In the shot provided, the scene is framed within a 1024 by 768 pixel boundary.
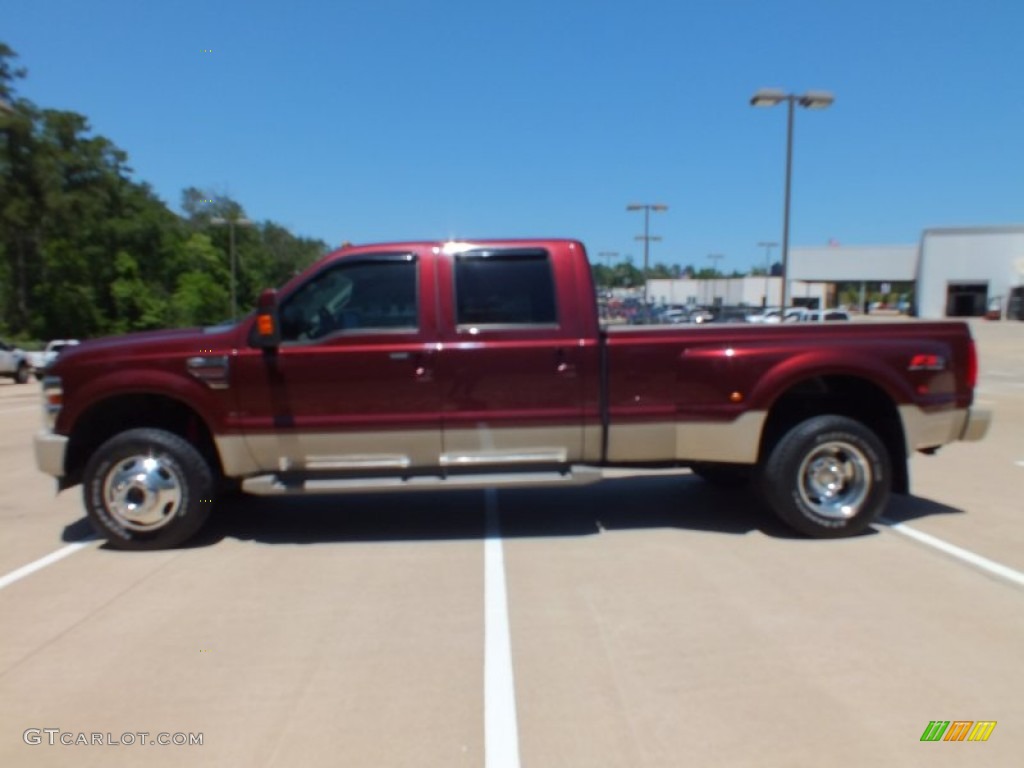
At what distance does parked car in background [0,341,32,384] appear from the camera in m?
27.3

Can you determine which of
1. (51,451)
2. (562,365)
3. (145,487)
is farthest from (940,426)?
(51,451)

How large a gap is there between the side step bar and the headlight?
4.47ft

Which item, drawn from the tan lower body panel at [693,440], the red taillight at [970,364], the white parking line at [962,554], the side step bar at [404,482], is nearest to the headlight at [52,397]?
the side step bar at [404,482]

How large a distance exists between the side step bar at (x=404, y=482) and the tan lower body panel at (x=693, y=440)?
0.31 metres

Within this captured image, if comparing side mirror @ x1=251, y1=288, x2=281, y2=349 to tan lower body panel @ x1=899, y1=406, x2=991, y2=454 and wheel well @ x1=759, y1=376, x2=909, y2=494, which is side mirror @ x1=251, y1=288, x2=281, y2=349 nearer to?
wheel well @ x1=759, y1=376, x2=909, y2=494

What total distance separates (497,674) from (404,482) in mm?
2156

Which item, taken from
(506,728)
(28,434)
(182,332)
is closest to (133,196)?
(28,434)

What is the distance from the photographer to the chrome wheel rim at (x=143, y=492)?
233 inches

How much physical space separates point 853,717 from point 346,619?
2.62 meters

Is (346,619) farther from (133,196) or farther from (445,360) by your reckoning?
(133,196)

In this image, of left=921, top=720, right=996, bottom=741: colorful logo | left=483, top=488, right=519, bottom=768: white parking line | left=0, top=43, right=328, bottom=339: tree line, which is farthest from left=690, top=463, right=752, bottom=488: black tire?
left=0, top=43, right=328, bottom=339: tree line

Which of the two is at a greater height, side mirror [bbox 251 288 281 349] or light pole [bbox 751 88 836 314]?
light pole [bbox 751 88 836 314]

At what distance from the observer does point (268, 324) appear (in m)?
5.77

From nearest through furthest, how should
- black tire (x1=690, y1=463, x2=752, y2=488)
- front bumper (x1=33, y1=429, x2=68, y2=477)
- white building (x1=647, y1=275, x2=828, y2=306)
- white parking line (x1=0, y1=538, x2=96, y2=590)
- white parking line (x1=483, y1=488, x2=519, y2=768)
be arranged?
white parking line (x1=483, y1=488, x2=519, y2=768) → white parking line (x1=0, y1=538, x2=96, y2=590) → front bumper (x1=33, y1=429, x2=68, y2=477) → black tire (x1=690, y1=463, x2=752, y2=488) → white building (x1=647, y1=275, x2=828, y2=306)
